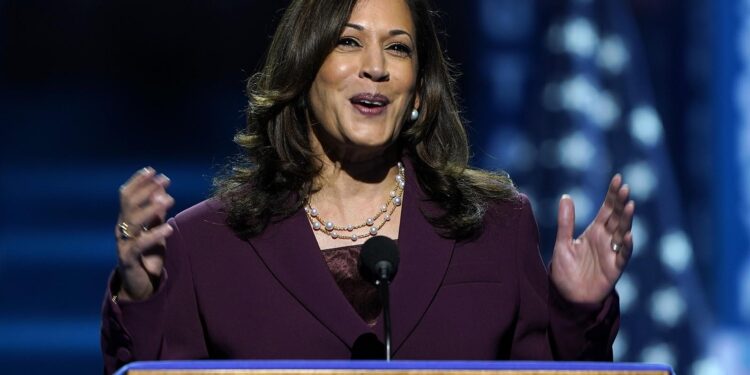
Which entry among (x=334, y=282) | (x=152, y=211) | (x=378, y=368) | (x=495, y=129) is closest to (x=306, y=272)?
(x=334, y=282)

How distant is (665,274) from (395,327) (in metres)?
2.37

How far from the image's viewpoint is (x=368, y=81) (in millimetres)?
2180

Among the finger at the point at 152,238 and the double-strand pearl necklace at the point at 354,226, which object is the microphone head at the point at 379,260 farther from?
the double-strand pearl necklace at the point at 354,226

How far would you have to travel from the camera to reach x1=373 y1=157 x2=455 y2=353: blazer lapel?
204cm

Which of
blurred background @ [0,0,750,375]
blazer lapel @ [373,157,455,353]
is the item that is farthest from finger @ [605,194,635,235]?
blurred background @ [0,0,750,375]

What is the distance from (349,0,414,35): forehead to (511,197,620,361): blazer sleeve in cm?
42

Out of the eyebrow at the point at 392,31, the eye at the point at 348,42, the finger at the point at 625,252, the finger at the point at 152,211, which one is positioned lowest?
the finger at the point at 625,252

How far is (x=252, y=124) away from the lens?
2.41m

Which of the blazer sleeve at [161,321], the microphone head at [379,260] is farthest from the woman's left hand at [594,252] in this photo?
the blazer sleeve at [161,321]

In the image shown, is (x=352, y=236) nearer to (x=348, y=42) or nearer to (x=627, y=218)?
(x=348, y=42)

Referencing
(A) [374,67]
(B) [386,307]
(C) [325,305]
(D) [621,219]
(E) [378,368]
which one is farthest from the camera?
(A) [374,67]

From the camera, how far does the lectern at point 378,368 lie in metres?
1.36

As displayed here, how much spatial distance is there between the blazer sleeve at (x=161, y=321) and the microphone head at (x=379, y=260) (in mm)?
361

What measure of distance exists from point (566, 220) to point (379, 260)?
0.37 meters
